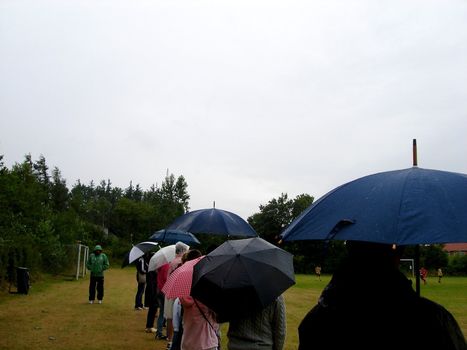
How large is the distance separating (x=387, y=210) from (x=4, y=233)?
21.9 m

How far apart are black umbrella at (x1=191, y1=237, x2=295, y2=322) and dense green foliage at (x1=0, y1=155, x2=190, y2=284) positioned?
17648 millimetres

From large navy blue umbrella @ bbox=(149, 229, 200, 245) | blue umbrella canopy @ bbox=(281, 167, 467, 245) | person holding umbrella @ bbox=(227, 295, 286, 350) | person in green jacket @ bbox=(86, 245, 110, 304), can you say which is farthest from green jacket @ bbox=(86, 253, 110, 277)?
blue umbrella canopy @ bbox=(281, 167, 467, 245)

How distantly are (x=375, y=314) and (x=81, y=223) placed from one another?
49.8 metres

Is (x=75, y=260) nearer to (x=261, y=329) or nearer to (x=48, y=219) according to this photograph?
(x=48, y=219)

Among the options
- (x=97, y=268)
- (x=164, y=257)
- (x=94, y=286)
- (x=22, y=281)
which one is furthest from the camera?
(x=22, y=281)

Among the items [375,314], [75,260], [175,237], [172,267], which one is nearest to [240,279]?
[375,314]

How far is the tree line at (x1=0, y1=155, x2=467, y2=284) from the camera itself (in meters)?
24.0

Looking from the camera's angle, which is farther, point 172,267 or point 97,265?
point 97,265

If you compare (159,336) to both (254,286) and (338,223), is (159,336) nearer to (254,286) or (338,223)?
(254,286)

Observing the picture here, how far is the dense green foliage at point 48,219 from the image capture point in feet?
77.7

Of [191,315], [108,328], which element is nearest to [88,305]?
[108,328]

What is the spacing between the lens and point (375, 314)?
89.0 inches

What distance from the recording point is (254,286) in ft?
15.1

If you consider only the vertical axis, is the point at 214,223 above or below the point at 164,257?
above
